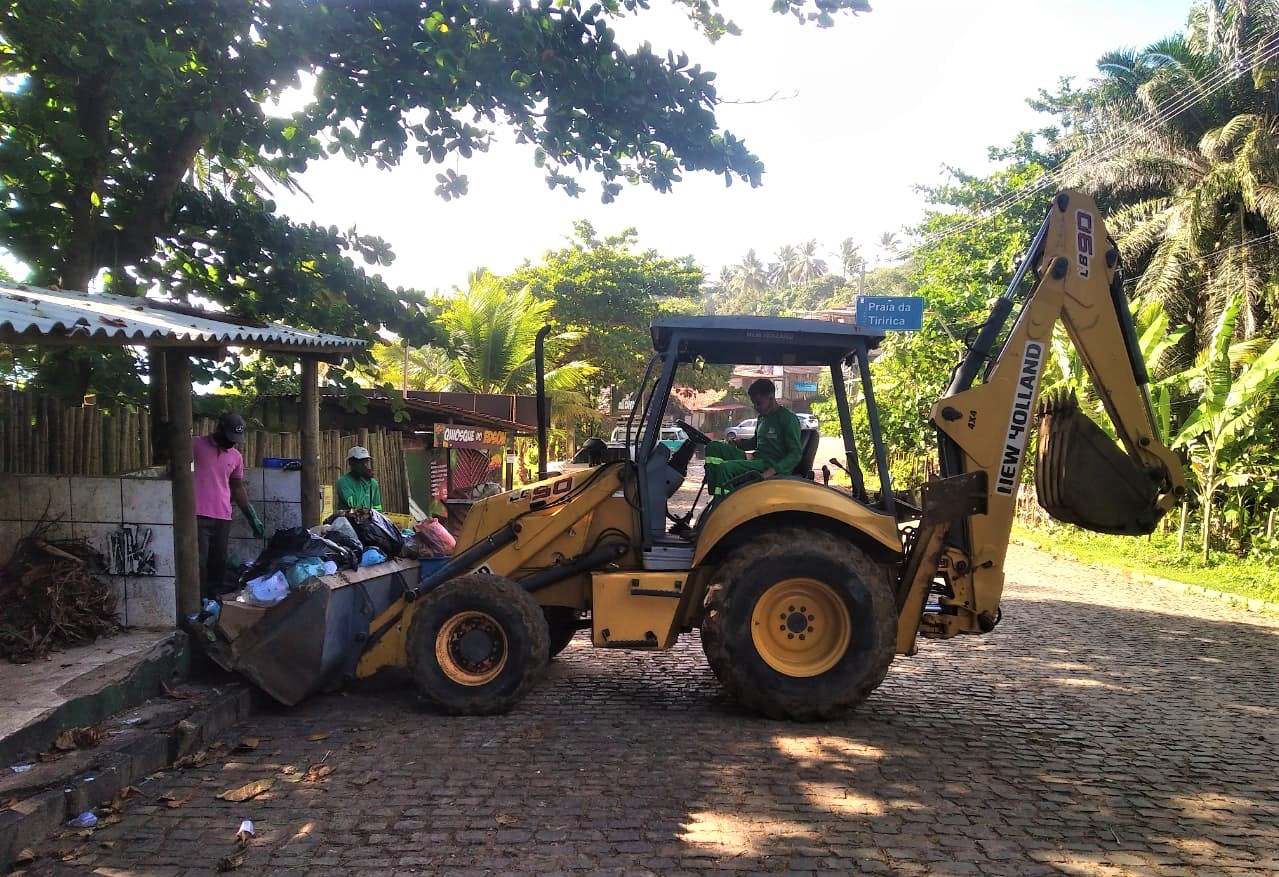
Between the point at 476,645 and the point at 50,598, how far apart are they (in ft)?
9.62

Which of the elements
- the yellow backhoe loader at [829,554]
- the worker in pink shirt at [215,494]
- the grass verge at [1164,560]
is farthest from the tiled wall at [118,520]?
the grass verge at [1164,560]

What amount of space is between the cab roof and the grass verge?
6.81 meters

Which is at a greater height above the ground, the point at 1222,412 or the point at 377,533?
the point at 1222,412

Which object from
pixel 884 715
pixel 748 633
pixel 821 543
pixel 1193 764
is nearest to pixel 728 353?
pixel 821 543

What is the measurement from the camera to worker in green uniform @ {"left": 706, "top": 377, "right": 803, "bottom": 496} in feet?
19.8

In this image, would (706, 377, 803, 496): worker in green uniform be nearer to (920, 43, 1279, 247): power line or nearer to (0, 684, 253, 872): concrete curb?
(0, 684, 253, 872): concrete curb

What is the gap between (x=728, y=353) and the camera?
243 inches

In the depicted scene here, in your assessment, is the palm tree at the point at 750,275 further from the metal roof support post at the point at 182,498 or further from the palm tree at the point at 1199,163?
the metal roof support post at the point at 182,498

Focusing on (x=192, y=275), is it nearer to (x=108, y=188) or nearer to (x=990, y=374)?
(x=108, y=188)

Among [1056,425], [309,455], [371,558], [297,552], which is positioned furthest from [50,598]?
[1056,425]

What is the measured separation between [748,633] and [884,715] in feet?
3.50

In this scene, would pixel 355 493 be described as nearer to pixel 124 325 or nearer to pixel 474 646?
pixel 474 646

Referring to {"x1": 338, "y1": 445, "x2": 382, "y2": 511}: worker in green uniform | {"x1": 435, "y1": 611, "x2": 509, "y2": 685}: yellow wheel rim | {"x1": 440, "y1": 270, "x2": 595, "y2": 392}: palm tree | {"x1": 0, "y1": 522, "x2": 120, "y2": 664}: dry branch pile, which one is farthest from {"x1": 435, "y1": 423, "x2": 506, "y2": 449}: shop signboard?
{"x1": 435, "y1": 611, "x2": 509, "y2": 685}: yellow wheel rim

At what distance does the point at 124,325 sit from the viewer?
195 inches
